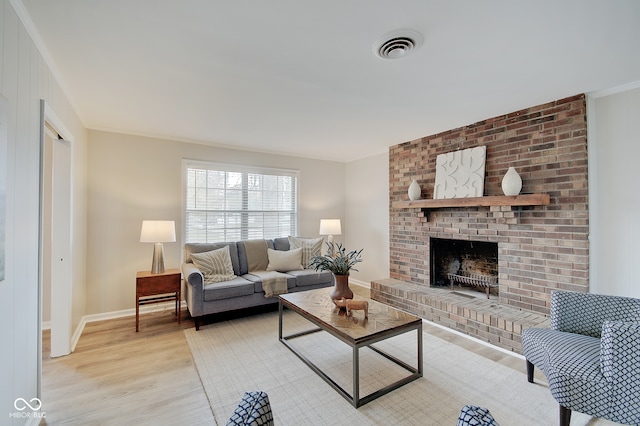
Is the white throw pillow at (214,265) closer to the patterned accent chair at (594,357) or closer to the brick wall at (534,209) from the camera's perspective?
the brick wall at (534,209)

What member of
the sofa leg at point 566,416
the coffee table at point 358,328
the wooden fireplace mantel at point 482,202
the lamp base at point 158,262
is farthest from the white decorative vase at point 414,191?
the lamp base at point 158,262

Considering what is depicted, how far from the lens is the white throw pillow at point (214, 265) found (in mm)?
3693

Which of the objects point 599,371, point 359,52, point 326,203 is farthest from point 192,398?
point 326,203

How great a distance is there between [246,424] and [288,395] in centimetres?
150

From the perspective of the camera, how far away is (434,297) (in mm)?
3627

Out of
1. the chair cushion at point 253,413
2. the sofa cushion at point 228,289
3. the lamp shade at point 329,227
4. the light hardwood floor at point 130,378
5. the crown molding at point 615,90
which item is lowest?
the light hardwood floor at point 130,378

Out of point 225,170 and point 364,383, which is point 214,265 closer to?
point 225,170

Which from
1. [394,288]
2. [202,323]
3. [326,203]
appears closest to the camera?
[202,323]

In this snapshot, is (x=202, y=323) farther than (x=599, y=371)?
Yes

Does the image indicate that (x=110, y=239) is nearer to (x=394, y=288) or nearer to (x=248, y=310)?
(x=248, y=310)

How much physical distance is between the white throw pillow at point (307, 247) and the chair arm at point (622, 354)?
3418mm

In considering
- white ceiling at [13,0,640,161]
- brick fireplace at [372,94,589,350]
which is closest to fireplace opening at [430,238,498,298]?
brick fireplace at [372,94,589,350]

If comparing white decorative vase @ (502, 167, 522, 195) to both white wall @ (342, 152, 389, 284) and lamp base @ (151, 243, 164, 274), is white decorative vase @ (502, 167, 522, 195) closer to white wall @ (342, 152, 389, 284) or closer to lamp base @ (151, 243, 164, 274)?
white wall @ (342, 152, 389, 284)

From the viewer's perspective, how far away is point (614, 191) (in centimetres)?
268
